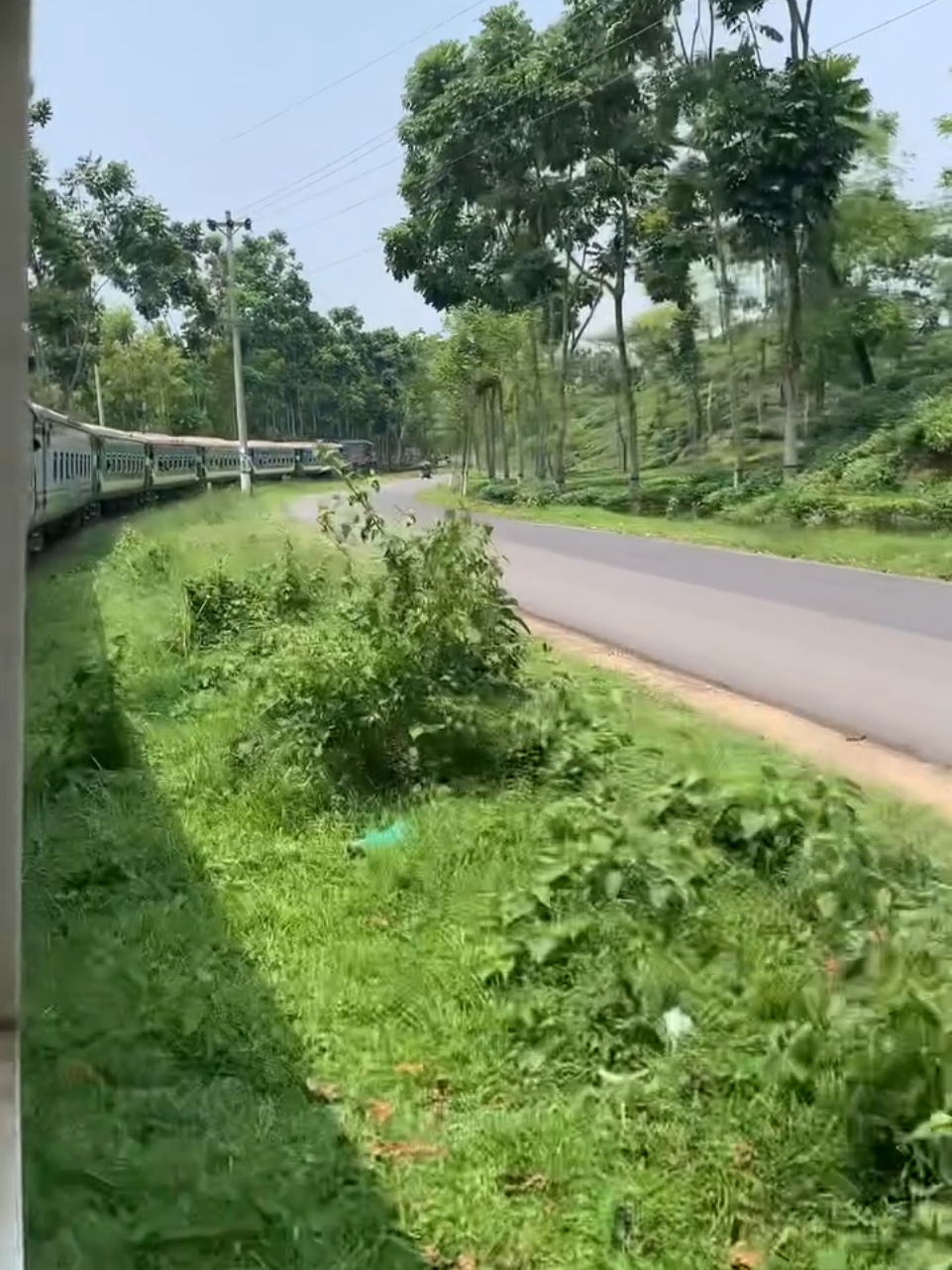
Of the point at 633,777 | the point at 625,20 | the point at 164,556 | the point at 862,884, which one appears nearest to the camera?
the point at 862,884

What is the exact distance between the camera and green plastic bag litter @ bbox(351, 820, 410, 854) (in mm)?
4802

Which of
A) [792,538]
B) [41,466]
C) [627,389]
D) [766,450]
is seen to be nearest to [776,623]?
[792,538]

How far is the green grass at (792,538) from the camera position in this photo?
45.3 ft

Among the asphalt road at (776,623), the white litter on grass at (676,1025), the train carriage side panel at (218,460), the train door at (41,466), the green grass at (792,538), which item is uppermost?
the train carriage side panel at (218,460)

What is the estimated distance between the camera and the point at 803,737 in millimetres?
6469

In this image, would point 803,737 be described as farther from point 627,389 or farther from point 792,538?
point 627,389

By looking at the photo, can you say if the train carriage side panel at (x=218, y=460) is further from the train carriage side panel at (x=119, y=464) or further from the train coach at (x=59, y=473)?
the train coach at (x=59, y=473)

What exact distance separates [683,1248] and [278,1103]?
3.30ft

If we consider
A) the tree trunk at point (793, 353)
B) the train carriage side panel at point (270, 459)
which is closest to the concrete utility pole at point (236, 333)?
the train carriage side panel at point (270, 459)

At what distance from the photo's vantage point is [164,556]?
41.3 ft

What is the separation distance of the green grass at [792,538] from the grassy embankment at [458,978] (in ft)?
15.8

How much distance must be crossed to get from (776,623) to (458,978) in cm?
702

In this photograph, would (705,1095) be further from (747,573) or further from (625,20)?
(625,20)

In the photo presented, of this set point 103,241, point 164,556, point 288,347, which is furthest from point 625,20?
point 164,556
